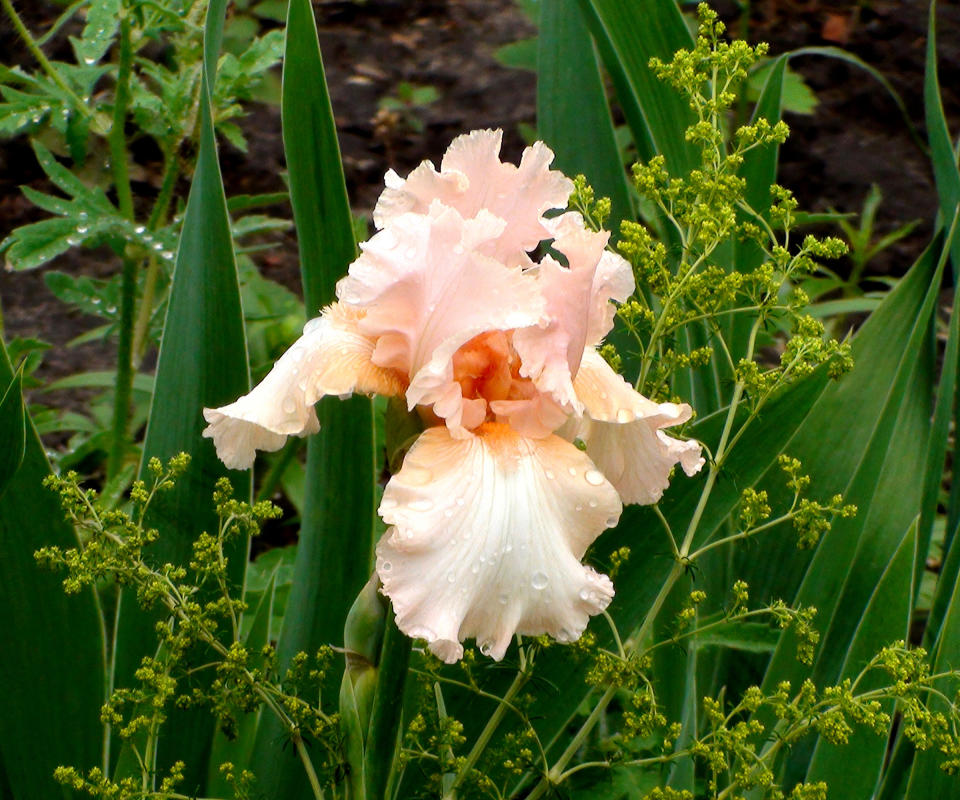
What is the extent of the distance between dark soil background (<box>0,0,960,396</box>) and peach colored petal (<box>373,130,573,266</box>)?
172 cm

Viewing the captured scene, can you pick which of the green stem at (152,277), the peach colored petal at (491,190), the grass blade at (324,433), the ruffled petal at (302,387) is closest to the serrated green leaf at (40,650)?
the grass blade at (324,433)

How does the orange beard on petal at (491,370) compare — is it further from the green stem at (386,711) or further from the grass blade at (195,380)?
the grass blade at (195,380)

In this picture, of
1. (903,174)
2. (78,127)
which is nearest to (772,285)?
(78,127)

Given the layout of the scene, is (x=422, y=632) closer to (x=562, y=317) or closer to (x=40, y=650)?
(x=562, y=317)

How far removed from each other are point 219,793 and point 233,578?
0.22 meters

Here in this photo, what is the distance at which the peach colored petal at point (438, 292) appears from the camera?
2.28ft

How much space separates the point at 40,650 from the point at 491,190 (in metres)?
0.58

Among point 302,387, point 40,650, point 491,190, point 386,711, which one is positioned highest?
point 491,190

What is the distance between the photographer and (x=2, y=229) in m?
2.46

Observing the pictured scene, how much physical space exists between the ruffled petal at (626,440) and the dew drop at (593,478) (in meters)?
0.05

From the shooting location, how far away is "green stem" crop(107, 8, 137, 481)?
4.51 ft

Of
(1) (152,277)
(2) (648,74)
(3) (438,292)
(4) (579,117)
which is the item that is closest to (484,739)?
(3) (438,292)

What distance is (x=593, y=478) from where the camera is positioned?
70 centimetres

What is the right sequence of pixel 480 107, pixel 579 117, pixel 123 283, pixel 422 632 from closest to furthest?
pixel 422 632 < pixel 579 117 < pixel 123 283 < pixel 480 107
